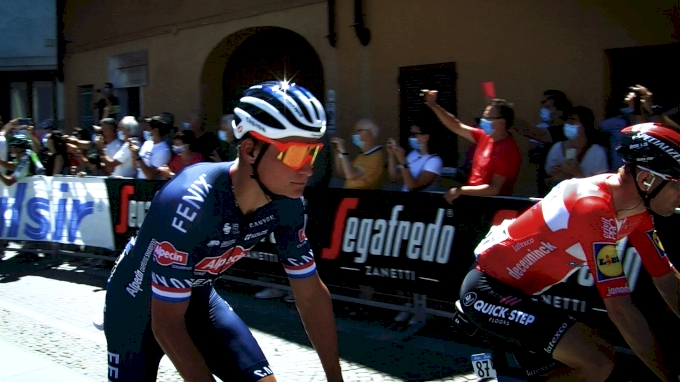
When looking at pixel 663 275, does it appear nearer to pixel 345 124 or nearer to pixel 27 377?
pixel 27 377

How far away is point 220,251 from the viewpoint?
8.64 feet

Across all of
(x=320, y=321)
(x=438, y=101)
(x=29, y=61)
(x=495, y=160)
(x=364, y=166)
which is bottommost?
(x=320, y=321)

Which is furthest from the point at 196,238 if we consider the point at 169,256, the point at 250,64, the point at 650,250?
the point at 250,64

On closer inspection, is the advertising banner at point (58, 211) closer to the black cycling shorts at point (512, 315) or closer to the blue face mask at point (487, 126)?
the blue face mask at point (487, 126)

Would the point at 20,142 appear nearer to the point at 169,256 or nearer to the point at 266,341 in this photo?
the point at 266,341

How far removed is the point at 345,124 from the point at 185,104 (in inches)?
166

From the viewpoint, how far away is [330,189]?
6863 mm

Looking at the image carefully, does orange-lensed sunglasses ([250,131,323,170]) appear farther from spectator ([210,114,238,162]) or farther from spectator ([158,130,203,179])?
spectator ([158,130,203,179])

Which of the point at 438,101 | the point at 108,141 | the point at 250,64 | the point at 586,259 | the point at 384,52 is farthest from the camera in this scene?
the point at 250,64

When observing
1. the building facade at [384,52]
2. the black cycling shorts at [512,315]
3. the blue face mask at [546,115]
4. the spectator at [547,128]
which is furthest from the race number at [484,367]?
the building facade at [384,52]

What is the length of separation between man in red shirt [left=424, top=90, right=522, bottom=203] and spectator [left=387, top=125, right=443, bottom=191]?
66 cm

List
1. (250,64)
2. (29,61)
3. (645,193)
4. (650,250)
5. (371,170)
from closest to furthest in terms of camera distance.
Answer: (645,193) < (650,250) < (371,170) < (250,64) < (29,61)

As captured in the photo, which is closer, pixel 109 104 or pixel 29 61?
pixel 109 104

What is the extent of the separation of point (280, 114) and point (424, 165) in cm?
456
